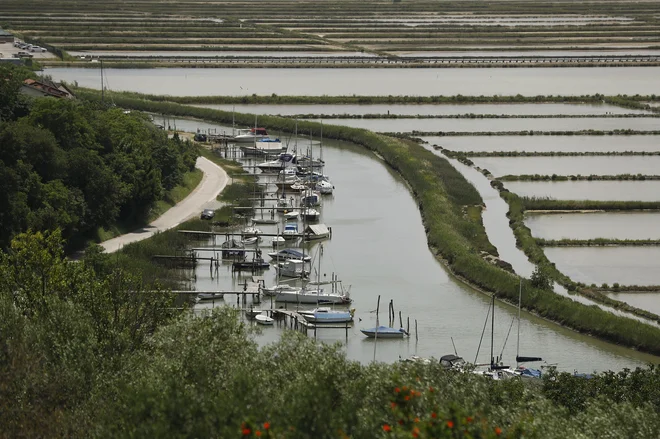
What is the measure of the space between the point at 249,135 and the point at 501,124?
663 inches

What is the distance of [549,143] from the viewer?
70562mm

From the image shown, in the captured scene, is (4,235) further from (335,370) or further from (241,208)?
(335,370)

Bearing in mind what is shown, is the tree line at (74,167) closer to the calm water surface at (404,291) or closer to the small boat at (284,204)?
the small boat at (284,204)

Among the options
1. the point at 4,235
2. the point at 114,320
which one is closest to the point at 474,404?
the point at 114,320

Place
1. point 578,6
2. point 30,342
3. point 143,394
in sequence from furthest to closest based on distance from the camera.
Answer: point 578,6
point 30,342
point 143,394

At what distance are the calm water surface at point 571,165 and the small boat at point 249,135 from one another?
43.2 ft

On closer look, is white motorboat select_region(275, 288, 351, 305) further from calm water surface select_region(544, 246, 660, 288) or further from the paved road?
calm water surface select_region(544, 246, 660, 288)

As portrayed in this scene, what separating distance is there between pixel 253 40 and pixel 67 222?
7847 centimetres

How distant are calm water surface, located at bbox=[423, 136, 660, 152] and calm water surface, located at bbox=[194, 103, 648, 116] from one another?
30.6ft

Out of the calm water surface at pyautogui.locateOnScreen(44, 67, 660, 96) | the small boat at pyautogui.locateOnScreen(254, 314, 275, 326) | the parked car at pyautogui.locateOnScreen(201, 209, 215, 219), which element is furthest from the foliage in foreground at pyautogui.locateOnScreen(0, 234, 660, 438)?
the calm water surface at pyautogui.locateOnScreen(44, 67, 660, 96)

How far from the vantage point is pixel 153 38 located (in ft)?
388

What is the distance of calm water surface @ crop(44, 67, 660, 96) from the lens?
293ft

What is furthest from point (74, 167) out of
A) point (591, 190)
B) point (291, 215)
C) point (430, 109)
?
point (430, 109)

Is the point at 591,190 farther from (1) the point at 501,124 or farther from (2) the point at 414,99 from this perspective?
(2) the point at 414,99
